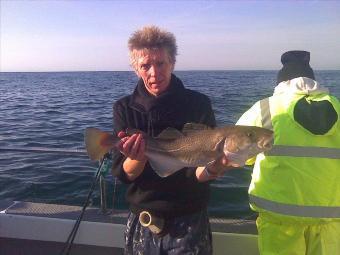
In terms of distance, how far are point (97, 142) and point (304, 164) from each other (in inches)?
69.9

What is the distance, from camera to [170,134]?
3.42 meters

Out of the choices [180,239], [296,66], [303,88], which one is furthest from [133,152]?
[296,66]

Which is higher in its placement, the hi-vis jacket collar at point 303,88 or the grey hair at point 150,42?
the grey hair at point 150,42

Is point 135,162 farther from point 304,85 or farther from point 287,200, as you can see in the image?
point 304,85

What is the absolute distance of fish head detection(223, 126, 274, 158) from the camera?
3.06 m

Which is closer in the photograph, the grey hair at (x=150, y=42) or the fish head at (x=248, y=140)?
the fish head at (x=248, y=140)

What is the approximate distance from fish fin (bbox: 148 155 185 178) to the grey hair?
34.8 inches

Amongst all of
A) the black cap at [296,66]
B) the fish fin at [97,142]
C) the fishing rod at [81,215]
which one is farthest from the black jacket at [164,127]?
the black cap at [296,66]

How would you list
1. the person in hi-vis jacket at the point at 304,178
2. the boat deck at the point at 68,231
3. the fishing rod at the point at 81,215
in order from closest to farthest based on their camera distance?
the person in hi-vis jacket at the point at 304,178, the fishing rod at the point at 81,215, the boat deck at the point at 68,231

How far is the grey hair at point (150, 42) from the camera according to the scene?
3354mm

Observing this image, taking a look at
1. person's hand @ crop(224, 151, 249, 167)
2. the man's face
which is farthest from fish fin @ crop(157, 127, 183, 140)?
person's hand @ crop(224, 151, 249, 167)

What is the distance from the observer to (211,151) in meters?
3.27

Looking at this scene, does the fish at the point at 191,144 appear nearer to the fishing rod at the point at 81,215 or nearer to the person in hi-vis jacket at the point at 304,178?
the person in hi-vis jacket at the point at 304,178

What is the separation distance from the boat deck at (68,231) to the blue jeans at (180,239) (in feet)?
3.51
